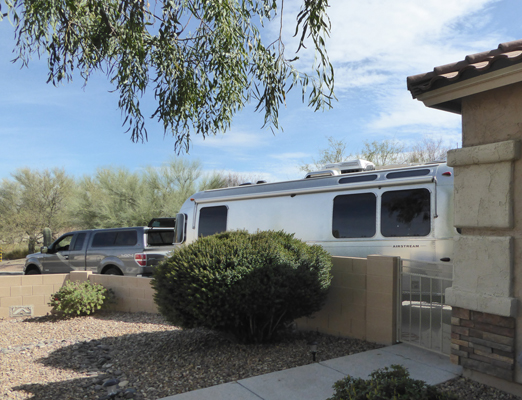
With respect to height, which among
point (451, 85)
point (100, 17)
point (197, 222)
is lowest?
point (197, 222)

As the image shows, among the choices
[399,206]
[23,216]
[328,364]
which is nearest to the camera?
[328,364]

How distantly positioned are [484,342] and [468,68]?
107 inches

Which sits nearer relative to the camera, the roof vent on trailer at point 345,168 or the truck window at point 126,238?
the roof vent on trailer at point 345,168

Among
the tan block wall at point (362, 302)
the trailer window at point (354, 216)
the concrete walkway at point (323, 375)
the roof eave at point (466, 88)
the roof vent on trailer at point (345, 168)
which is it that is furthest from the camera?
the roof vent on trailer at point (345, 168)

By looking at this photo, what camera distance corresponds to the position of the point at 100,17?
21.7 feet

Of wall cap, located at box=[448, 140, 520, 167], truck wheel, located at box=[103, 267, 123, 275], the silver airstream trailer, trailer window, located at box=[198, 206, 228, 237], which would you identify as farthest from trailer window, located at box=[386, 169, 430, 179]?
truck wheel, located at box=[103, 267, 123, 275]

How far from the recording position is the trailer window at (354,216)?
8.85m

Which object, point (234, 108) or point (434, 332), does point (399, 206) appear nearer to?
point (434, 332)

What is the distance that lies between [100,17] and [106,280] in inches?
221

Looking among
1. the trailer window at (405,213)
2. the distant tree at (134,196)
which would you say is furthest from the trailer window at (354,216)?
the distant tree at (134,196)

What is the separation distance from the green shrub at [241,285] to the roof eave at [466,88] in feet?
8.33

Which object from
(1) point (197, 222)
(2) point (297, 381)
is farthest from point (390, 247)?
(1) point (197, 222)

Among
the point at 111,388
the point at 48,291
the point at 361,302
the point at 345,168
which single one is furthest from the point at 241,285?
the point at 48,291

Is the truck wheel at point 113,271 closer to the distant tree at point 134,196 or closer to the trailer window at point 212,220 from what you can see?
the trailer window at point 212,220
